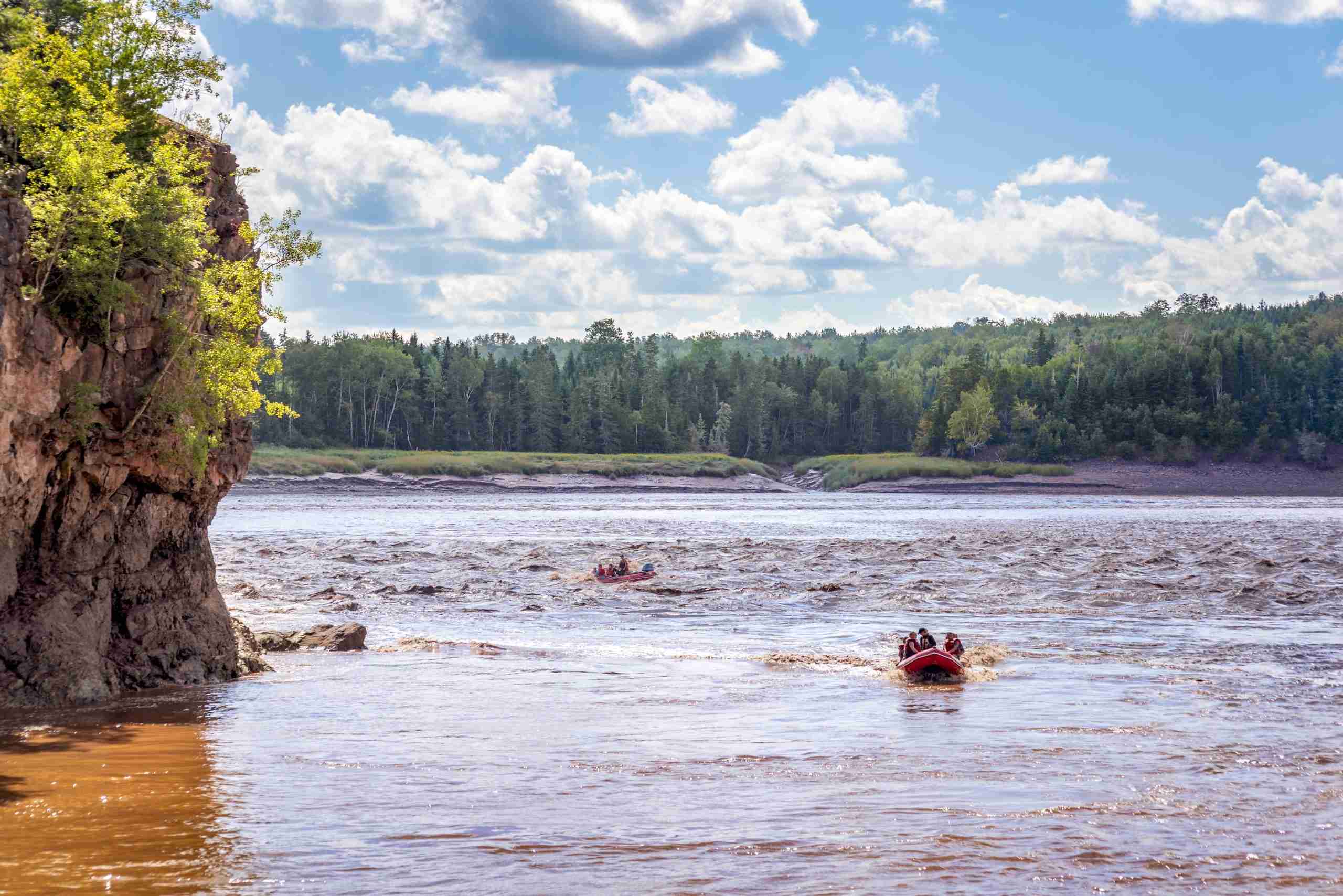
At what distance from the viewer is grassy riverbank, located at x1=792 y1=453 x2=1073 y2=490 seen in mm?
162000

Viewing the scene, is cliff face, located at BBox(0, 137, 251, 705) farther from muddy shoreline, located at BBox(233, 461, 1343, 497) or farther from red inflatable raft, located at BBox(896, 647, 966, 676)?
muddy shoreline, located at BBox(233, 461, 1343, 497)

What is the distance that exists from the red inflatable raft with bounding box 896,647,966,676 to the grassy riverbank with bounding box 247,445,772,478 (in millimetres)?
117706

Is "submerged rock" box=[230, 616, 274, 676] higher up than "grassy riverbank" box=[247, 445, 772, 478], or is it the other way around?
"grassy riverbank" box=[247, 445, 772, 478]

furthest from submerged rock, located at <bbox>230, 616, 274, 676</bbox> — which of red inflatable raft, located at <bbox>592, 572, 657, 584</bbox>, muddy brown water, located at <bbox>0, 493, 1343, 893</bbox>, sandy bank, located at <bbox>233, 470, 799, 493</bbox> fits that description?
sandy bank, located at <bbox>233, 470, 799, 493</bbox>

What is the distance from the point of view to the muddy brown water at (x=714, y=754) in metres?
13.4

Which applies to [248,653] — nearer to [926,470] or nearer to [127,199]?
[127,199]

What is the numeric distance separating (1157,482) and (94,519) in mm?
151602

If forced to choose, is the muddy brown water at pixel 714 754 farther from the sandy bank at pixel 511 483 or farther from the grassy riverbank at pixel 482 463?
the grassy riverbank at pixel 482 463

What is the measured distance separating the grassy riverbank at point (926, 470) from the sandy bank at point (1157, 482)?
1.22m

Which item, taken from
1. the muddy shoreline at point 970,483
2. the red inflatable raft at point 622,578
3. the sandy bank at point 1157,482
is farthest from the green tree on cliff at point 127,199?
A: the sandy bank at point 1157,482

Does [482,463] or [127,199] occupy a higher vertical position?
[127,199]

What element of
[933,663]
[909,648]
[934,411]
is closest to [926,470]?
[934,411]

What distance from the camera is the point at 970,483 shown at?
524 feet

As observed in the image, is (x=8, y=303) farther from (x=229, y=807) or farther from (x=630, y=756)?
(x=630, y=756)
